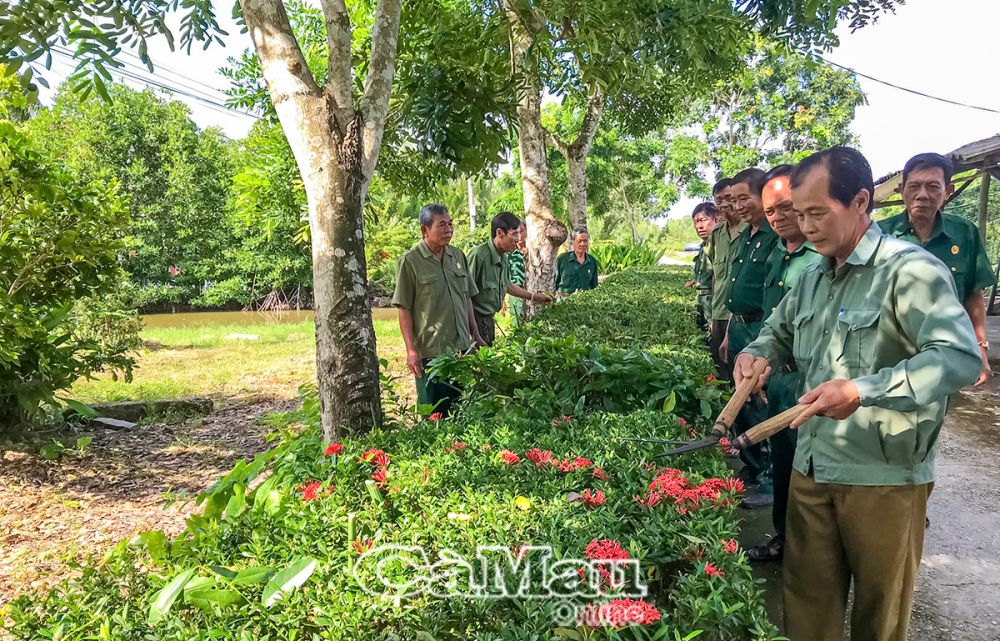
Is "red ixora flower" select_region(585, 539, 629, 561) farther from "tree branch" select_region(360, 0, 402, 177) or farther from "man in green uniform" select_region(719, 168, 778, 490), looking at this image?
"man in green uniform" select_region(719, 168, 778, 490)

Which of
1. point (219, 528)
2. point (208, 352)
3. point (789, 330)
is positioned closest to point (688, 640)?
point (219, 528)

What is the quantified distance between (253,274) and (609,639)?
31.2 meters

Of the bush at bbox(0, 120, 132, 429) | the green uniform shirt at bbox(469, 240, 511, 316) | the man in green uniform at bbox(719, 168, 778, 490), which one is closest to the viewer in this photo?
the man in green uniform at bbox(719, 168, 778, 490)

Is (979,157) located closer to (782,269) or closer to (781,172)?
(782,269)

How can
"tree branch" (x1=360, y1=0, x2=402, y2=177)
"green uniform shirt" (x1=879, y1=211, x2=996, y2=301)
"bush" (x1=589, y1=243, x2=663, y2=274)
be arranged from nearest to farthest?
1. "tree branch" (x1=360, y1=0, x2=402, y2=177)
2. "green uniform shirt" (x1=879, y1=211, x2=996, y2=301)
3. "bush" (x1=589, y1=243, x2=663, y2=274)

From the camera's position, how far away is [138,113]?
27.4 metres

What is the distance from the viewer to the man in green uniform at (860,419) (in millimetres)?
1811

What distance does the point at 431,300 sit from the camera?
4.51m

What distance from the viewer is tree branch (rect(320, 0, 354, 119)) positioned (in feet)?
10.5

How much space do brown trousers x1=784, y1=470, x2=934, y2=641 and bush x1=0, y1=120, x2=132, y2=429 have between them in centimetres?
530

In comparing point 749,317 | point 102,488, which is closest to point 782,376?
point 749,317

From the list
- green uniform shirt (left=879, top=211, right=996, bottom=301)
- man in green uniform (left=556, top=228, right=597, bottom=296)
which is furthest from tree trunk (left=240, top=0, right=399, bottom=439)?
man in green uniform (left=556, top=228, right=597, bottom=296)

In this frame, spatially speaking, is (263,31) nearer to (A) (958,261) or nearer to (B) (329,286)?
(B) (329,286)

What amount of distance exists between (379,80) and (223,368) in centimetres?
905
